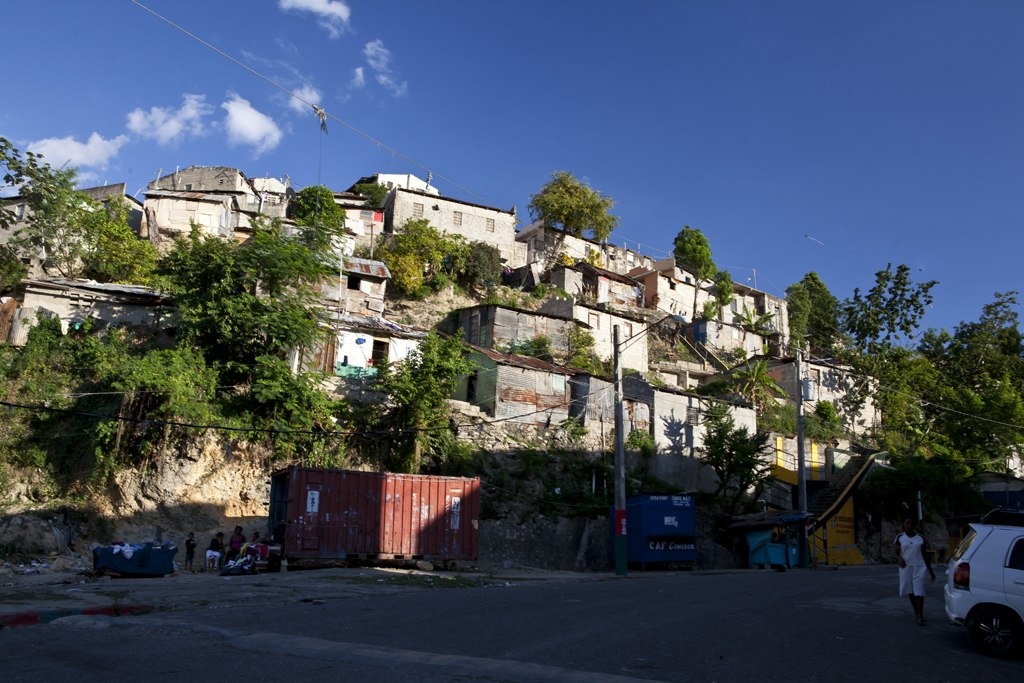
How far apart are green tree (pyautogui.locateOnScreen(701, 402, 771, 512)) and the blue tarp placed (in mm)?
23388

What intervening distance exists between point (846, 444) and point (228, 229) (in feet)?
129

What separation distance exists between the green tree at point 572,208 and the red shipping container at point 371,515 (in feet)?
118

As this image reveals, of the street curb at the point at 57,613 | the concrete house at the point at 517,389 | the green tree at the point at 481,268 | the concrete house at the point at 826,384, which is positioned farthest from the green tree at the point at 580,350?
the street curb at the point at 57,613

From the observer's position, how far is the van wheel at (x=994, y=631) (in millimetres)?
8906

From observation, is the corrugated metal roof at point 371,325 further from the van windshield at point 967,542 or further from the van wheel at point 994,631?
the van wheel at point 994,631

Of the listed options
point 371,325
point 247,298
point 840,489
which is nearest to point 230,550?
point 247,298

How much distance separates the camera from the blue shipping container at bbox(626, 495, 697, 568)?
92.6 feet

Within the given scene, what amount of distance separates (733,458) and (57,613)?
1110 inches

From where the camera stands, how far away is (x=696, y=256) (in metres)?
63.2

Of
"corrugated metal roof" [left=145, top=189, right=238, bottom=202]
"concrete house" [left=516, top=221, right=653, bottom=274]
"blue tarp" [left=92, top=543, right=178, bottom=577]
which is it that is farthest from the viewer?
"concrete house" [left=516, top=221, right=653, bottom=274]

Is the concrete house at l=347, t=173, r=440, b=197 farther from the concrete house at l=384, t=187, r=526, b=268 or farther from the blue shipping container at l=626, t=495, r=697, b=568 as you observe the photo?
the blue shipping container at l=626, t=495, r=697, b=568

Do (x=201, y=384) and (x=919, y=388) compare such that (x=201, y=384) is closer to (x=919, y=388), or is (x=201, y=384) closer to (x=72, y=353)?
(x=72, y=353)

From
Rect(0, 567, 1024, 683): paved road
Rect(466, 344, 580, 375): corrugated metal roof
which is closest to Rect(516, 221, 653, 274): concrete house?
Rect(466, 344, 580, 375): corrugated metal roof

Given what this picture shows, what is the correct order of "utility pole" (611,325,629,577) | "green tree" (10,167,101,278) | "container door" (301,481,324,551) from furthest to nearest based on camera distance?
"green tree" (10,167,101,278) < "utility pole" (611,325,629,577) < "container door" (301,481,324,551)
